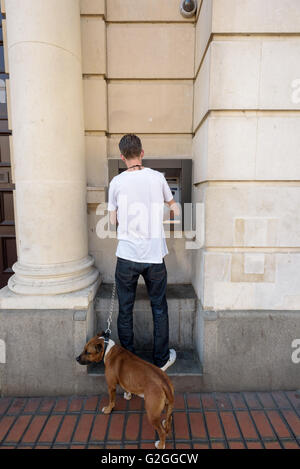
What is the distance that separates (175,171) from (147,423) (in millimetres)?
2593

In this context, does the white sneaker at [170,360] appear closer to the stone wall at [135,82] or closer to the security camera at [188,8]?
the stone wall at [135,82]

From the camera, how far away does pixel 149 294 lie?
2.55 metres

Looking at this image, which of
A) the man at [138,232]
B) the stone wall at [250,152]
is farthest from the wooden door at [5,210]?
the stone wall at [250,152]

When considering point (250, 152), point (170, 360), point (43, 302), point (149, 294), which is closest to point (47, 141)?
point (43, 302)

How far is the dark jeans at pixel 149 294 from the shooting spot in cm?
245

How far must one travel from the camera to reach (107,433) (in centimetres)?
218

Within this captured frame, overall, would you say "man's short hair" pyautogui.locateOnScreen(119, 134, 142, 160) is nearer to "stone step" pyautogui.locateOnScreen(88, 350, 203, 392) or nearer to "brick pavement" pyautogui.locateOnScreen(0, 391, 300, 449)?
"stone step" pyautogui.locateOnScreen(88, 350, 203, 392)

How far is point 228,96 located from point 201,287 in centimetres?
188

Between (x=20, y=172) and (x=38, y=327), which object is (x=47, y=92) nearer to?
(x=20, y=172)

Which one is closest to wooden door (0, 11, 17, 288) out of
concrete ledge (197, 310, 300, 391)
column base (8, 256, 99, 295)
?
column base (8, 256, 99, 295)

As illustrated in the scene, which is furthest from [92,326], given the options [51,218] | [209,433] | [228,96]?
[228,96]

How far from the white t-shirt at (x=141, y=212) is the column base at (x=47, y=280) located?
69 centimetres

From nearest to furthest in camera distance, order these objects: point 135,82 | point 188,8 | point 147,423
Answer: point 147,423 → point 188,8 → point 135,82

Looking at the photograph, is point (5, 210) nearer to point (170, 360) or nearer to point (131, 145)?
point (131, 145)
